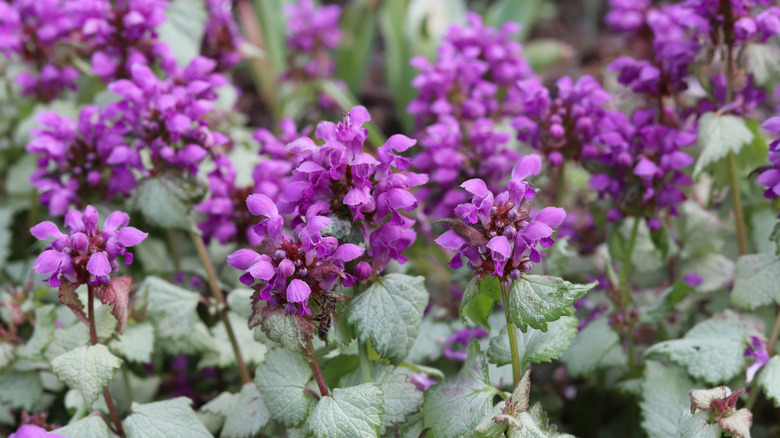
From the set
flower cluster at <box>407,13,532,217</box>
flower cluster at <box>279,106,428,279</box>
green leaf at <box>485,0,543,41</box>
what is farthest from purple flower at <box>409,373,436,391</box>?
green leaf at <box>485,0,543,41</box>

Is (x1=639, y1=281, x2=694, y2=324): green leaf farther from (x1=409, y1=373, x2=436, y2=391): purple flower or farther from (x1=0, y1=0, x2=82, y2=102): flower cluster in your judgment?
(x1=0, y1=0, x2=82, y2=102): flower cluster

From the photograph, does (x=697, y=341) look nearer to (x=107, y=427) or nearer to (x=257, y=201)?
(x=257, y=201)

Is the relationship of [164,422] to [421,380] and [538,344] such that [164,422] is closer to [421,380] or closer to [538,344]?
[421,380]

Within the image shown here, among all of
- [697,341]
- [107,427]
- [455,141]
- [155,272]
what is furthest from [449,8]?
[107,427]

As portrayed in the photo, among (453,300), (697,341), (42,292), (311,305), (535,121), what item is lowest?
(453,300)

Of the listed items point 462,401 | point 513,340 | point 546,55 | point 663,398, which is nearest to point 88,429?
point 462,401

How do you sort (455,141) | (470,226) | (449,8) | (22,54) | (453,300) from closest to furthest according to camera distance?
1. (470,226)
2. (455,141)
3. (453,300)
4. (22,54)
5. (449,8)

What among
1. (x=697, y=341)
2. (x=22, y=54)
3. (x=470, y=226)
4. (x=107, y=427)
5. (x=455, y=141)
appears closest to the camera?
(x=470, y=226)
